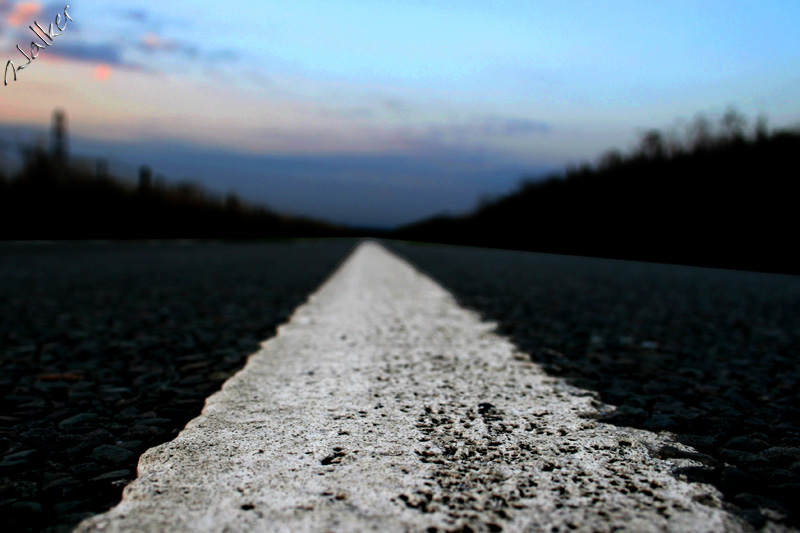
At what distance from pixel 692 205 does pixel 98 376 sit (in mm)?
17561

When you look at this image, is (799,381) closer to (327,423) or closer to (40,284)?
(327,423)

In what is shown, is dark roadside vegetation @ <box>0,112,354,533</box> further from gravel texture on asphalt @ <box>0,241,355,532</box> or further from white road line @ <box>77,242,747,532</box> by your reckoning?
white road line @ <box>77,242,747,532</box>

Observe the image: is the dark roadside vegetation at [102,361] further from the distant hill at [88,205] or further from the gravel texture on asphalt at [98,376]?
the distant hill at [88,205]

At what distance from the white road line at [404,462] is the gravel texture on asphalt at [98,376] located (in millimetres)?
129

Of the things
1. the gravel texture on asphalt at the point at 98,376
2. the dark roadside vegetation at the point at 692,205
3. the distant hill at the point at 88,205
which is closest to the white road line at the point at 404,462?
the gravel texture on asphalt at the point at 98,376

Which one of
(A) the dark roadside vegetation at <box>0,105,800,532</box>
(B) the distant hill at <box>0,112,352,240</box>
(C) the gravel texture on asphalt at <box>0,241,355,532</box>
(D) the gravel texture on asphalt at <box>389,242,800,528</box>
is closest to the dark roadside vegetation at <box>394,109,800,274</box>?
(A) the dark roadside vegetation at <box>0,105,800,532</box>

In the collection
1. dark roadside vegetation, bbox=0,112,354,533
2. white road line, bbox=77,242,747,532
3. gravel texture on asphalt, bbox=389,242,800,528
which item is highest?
gravel texture on asphalt, bbox=389,242,800,528

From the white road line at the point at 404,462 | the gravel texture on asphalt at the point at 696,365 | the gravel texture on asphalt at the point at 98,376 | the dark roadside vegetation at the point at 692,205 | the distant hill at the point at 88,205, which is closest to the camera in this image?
the white road line at the point at 404,462

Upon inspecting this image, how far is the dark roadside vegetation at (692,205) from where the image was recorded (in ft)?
48.6

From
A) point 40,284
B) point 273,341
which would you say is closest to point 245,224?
point 40,284

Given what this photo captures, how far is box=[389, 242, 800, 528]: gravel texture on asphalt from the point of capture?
184 cm

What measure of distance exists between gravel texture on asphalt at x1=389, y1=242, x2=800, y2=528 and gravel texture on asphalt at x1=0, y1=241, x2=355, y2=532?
1.72 m

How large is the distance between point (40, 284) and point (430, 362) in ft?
19.9

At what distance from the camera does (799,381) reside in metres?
3.11
